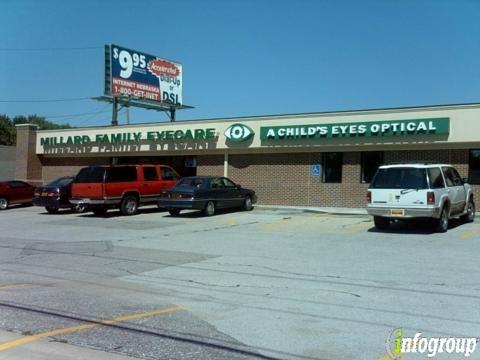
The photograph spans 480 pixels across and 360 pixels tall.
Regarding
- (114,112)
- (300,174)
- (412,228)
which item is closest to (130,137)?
(114,112)

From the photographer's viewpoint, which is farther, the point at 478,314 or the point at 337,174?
the point at 337,174

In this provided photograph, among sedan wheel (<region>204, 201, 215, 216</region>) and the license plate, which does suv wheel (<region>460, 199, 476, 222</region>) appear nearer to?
the license plate

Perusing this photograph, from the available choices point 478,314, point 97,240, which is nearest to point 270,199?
point 97,240

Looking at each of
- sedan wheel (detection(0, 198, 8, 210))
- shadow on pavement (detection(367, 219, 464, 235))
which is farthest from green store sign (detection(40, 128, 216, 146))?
shadow on pavement (detection(367, 219, 464, 235))

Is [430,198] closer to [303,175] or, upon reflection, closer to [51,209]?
[303,175]

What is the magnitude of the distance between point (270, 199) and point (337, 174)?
11.2ft

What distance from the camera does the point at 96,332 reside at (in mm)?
6637

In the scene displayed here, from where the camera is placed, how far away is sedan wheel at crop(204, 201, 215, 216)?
73.9ft

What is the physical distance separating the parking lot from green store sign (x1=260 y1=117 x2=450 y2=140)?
7.03 m

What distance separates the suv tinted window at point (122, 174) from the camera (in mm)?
23439

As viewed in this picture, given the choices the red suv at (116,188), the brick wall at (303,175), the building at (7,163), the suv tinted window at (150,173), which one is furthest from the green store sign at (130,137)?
the building at (7,163)

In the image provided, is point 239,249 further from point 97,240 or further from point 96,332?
Result: point 96,332

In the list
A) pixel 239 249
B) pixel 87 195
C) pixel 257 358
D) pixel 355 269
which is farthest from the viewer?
pixel 87 195

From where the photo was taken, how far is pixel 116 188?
23.6 meters
